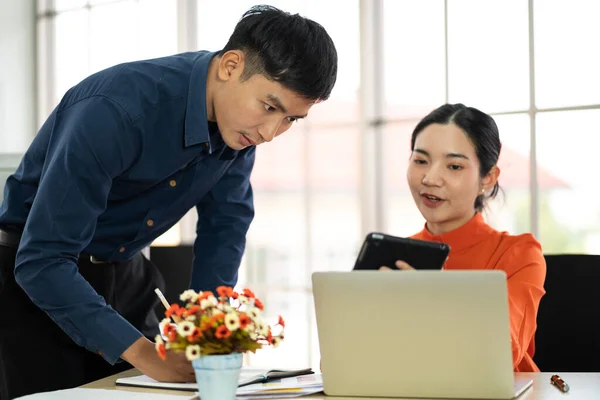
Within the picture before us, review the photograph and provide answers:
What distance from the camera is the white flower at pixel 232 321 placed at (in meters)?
1.21

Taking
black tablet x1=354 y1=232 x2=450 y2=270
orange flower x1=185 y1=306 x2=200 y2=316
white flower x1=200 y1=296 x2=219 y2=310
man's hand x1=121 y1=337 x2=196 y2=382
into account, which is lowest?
man's hand x1=121 y1=337 x2=196 y2=382

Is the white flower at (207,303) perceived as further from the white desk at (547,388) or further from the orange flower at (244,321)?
the white desk at (547,388)

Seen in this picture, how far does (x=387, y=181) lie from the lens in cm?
337

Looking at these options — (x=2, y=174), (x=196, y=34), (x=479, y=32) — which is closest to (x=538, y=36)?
(x=479, y=32)

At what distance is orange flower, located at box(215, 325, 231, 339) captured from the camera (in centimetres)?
121

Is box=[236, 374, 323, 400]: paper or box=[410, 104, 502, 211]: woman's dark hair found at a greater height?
box=[410, 104, 502, 211]: woman's dark hair

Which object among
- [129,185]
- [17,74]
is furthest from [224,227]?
[17,74]

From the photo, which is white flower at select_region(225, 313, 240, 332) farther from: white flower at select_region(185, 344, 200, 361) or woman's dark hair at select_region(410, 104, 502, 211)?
A: woman's dark hair at select_region(410, 104, 502, 211)

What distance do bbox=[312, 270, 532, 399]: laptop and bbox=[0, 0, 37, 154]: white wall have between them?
367 centimetres

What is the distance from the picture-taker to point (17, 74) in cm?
454

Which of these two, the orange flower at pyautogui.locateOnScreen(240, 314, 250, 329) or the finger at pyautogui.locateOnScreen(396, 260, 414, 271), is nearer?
the orange flower at pyautogui.locateOnScreen(240, 314, 250, 329)

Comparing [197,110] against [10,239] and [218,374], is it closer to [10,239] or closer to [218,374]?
[10,239]

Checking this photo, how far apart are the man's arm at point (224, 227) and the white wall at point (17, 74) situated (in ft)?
9.39

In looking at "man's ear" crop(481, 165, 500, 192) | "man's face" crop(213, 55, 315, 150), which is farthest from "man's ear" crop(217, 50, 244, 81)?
"man's ear" crop(481, 165, 500, 192)
